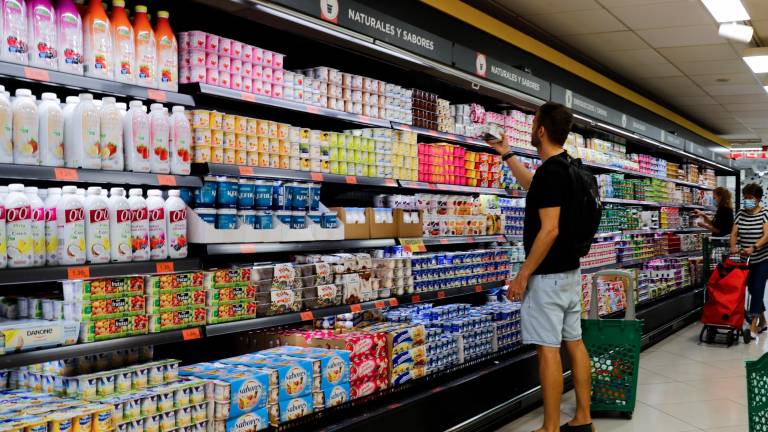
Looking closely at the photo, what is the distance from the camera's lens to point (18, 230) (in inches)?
97.7

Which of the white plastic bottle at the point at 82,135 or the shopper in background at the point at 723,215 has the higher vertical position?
the white plastic bottle at the point at 82,135

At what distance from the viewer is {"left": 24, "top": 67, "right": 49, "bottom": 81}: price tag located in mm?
2496

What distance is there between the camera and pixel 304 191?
12.3ft

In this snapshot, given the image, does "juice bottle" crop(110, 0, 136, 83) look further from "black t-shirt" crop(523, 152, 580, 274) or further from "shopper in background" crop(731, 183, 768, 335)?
"shopper in background" crop(731, 183, 768, 335)

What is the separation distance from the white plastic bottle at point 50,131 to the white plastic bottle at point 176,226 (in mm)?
502

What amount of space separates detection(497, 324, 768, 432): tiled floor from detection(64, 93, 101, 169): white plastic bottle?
3.17 metres

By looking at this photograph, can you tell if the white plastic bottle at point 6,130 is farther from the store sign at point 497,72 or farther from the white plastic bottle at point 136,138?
the store sign at point 497,72

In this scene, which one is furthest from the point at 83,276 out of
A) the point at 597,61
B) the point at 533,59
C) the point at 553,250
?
the point at 597,61

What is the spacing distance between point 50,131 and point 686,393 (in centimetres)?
502

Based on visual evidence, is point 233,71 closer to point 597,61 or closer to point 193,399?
point 193,399

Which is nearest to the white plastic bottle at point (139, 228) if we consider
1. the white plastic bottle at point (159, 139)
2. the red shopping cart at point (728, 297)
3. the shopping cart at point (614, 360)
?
the white plastic bottle at point (159, 139)

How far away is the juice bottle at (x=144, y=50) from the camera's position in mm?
2949

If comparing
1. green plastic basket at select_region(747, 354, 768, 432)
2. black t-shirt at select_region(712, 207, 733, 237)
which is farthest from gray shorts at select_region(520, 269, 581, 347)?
black t-shirt at select_region(712, 207, 733, 237)

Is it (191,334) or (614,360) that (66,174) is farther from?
(614,360)
